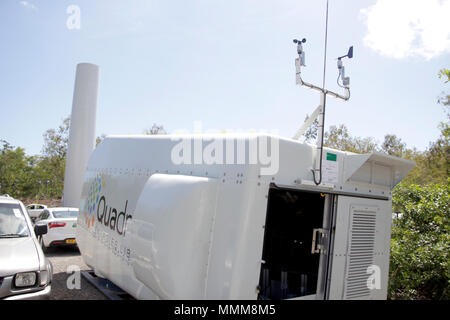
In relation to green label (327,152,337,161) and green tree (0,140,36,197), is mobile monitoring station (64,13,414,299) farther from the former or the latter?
green tree (0,140,36,197)

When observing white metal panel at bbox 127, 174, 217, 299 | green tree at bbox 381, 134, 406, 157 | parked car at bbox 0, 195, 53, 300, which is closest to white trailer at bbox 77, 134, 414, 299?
white metal panel at bbox 127, 174, 217, 299

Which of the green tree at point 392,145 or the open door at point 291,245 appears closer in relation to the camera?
the open door at point 291,245

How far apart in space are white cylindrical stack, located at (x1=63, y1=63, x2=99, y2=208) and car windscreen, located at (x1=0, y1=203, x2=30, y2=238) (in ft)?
42.7

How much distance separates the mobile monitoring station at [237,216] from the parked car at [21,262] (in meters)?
0.93

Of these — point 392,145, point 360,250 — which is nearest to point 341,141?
point 392,145

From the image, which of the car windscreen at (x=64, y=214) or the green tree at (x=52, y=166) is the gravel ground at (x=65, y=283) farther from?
the green tree at (x=52, y=166)

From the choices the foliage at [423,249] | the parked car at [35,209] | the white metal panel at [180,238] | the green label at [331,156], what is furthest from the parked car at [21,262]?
the parked car at [35,209]

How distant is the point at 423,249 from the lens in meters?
5.83

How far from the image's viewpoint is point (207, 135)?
3.74m

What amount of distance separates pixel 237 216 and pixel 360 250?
6.86 ft

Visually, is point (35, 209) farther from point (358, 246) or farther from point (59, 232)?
point (358, 246)

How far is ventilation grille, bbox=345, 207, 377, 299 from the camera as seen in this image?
13.4 feet

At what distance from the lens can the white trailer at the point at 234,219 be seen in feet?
10.2
